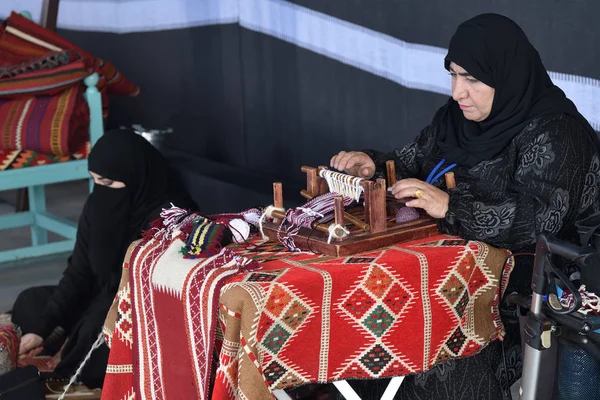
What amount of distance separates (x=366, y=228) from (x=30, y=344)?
163 cm

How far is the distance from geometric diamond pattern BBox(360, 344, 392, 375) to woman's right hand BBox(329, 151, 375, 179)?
0.68 metres

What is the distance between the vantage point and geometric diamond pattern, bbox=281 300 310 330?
224cm

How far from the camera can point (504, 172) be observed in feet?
8.63

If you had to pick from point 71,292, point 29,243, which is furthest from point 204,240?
point 29,243

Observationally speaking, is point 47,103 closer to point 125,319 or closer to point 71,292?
point 71,292

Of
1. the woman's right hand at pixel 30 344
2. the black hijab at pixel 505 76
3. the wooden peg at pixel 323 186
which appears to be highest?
the black hijab at pixel 505 76

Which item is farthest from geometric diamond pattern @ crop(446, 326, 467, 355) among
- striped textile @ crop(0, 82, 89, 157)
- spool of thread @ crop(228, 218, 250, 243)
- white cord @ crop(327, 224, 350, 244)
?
striped textile @ crop(0, 82, 89, 157)

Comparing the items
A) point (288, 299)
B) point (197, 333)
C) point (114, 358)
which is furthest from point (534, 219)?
point (114, 358)

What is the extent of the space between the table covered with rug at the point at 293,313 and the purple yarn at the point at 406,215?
0.09 metres

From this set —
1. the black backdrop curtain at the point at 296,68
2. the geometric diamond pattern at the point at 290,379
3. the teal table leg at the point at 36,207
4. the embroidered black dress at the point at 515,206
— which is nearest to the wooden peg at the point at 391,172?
the embroidered black dress at the point at 515,206

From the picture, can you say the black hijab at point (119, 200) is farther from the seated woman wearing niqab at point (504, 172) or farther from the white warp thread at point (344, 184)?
the seated woman wearing niqab at point (504, 172)

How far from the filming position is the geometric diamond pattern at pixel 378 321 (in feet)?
7.66

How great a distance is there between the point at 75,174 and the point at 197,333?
292 cm

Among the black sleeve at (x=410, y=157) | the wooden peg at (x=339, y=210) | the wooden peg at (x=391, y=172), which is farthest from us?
the black sleeve at (x=410, y=157)
